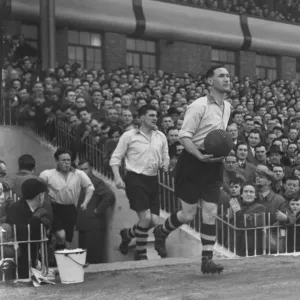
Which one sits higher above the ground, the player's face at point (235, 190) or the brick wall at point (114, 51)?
the brick wall at point (114, 51)

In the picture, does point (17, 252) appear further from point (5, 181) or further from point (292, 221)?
point (292, 221)

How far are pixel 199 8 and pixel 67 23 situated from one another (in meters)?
5.40

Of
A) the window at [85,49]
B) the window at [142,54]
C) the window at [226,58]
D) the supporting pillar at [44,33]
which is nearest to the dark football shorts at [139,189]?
the supporting pillar at [44,33]

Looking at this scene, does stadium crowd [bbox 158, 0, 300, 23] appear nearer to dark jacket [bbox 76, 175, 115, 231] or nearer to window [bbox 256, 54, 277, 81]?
window [bbox 256, 54, 277, 81]

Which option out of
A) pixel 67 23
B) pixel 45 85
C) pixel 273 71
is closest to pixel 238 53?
pixel 273 71

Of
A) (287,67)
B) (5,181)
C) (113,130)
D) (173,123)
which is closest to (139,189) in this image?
(5,181)

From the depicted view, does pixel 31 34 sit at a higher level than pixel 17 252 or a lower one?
higher

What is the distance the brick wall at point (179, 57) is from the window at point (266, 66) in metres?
3.66

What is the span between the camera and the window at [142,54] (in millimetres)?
23422

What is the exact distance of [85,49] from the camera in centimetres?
2230

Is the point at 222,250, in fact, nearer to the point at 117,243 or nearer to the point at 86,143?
the point at 117,243

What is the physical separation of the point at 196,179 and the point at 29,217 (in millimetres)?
1560

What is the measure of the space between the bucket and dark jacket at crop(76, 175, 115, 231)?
159 inches

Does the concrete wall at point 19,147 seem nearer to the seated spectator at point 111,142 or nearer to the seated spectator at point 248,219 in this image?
the seated spectator at point 111,142
